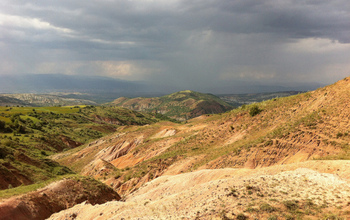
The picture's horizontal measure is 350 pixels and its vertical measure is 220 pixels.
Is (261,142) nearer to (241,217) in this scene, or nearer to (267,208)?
(267,208)

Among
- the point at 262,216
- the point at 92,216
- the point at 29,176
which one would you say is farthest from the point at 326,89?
the point at 29,176

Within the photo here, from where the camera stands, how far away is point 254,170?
21.5 metres

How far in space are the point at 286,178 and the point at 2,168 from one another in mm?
35507

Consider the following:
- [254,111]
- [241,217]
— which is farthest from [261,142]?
[241,217]

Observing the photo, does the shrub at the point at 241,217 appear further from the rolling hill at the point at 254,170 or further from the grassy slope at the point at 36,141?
the grassy slope at the point at 36,141

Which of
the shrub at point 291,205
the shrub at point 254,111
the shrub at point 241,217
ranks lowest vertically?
the shrub at point 241,217

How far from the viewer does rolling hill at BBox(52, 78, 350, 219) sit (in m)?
13.1

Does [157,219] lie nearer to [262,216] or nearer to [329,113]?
[262,216]

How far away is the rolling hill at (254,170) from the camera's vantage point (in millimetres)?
13117

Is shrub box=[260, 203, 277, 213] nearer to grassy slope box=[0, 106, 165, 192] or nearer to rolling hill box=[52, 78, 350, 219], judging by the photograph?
rolling hill box=[52, 78, 350, 219]

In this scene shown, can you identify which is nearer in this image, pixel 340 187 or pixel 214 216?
pixel 214 216

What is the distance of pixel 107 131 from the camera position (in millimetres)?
132000

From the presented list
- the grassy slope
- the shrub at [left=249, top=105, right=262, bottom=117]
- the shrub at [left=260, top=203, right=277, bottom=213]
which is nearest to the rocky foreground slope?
the shrub at [left=260, top=203, right=277, bottom=213]

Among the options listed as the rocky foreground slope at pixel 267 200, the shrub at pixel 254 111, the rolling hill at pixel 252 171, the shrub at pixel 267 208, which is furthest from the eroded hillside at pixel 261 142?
the shrub at pixel 267 208
